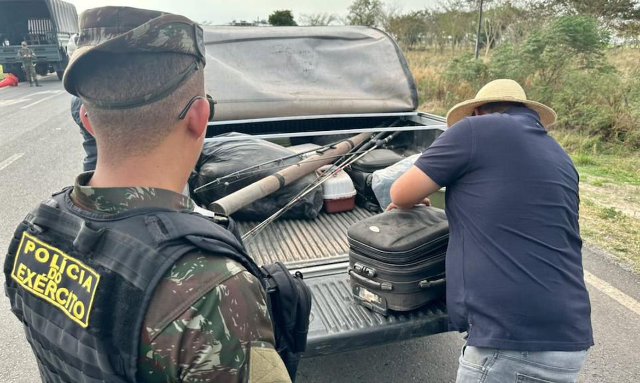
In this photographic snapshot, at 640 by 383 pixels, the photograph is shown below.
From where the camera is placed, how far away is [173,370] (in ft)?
3.14

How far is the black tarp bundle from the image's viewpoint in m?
3.44

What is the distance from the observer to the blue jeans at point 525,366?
1.84 metres

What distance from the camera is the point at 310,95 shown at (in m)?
4.22

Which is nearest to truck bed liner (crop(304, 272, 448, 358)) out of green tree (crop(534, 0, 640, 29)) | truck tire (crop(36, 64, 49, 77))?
green tree (crop(534, 0, 640, 29))

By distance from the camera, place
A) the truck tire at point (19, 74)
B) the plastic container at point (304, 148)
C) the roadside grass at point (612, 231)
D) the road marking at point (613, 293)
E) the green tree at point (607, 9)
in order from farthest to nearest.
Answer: the truck tire at point (19, 74), the green tree at point (607, 9), the roadside grass at point (612, 231), the plastic container at point (304, 148), the road marking at point (613, 293)

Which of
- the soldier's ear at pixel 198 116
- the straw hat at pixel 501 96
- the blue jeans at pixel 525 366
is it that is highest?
the soldier's ear at pixel 198 116

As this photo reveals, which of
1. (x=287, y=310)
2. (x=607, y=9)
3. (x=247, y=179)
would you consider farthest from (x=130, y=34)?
(x=607, y=9)

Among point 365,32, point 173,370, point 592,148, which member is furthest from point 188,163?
point 592,148

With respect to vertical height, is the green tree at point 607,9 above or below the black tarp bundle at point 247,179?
above

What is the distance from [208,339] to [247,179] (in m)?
2.59

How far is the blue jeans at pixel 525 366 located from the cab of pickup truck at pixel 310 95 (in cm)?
121

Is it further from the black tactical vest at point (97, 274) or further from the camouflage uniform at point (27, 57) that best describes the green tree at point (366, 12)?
the black tactical vest at point (97, 274)

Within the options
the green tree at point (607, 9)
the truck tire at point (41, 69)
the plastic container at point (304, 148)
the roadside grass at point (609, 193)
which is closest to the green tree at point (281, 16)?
the truck tire at point (41, 69)

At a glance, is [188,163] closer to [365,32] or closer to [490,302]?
[490,302]
